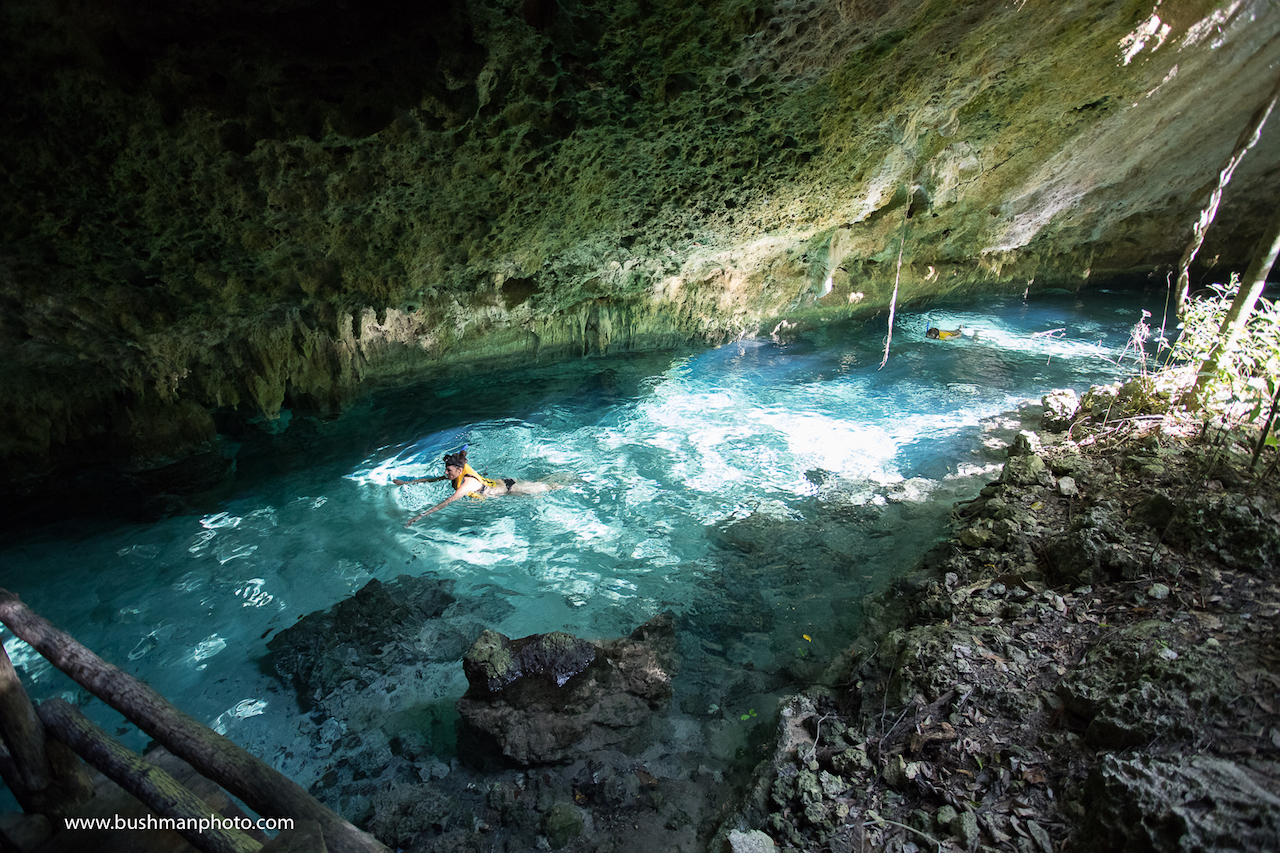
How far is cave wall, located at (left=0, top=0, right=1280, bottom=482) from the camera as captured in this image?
3.69 meters

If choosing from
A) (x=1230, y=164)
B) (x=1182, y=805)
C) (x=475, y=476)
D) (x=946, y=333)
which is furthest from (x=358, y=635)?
(x=946, y=333)

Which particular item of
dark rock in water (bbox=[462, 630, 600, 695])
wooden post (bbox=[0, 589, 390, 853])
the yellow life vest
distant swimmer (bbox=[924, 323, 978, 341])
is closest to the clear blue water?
the yellow life vest

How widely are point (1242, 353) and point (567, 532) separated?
233 inches

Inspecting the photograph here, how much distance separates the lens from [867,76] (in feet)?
17.4

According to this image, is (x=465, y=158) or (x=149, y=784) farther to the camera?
(x=465, y=158)

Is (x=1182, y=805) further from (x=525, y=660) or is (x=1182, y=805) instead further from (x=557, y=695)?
(x=525, y=660)

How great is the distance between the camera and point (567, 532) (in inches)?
227

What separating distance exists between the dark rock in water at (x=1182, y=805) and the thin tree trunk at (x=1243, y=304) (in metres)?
3.83

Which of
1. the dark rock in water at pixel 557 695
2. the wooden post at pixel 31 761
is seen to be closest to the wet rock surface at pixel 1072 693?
the dark rock in water at pixel 557 695

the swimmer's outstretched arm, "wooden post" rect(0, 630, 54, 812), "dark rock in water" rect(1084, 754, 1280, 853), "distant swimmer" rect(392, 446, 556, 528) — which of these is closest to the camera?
"dark rock in water" rect(1084, 754, 1280, 853)

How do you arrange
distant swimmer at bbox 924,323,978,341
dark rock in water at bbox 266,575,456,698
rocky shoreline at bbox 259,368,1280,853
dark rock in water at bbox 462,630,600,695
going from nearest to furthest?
rocky shoreline at bbox 259,368,1280,853 < dark rock in water at bbox 462,630,600,695 < dark rock in water at bbox 266,575,456,698 < distant swimmer at bbox 924,323,978,341

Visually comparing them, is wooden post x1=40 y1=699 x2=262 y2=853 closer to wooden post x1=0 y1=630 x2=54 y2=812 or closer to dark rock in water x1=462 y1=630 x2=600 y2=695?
wooden post x1=0 y1=630 x2=54 y2=812

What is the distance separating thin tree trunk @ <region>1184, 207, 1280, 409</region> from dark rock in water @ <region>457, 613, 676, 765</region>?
4.83 metres

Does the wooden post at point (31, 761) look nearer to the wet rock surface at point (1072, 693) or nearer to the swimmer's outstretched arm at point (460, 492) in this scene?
the swimmer's outstretched arm at point (460, 492)
